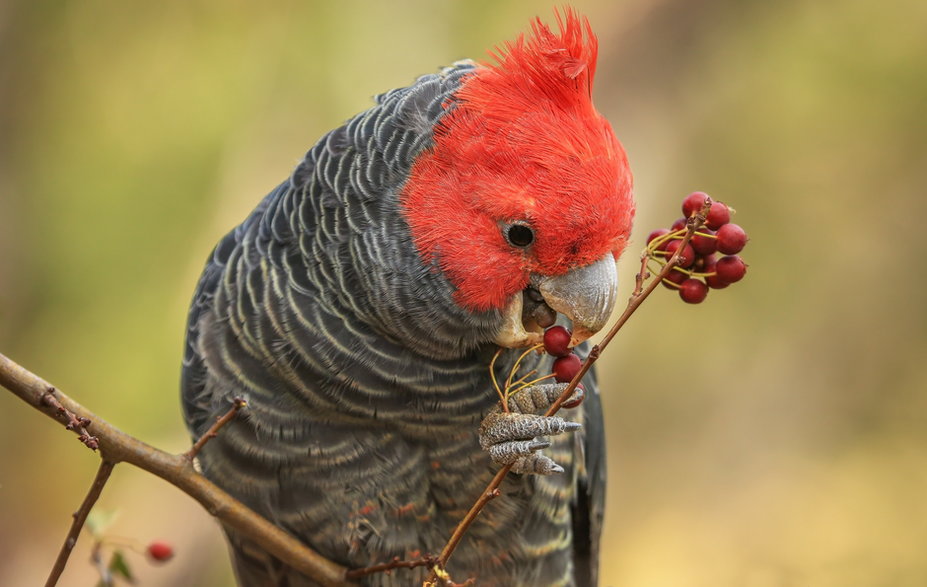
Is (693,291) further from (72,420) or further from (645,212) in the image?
(645,212)

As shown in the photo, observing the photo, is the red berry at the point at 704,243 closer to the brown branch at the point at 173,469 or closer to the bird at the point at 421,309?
the bird at the point at 421,309

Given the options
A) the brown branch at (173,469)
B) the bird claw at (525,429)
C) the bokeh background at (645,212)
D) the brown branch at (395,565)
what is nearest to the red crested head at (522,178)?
the bird claw at (525,429)

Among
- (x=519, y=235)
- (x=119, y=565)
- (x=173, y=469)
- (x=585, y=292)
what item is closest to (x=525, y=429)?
(x=585, y=292)

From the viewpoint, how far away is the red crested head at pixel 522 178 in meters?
2.42

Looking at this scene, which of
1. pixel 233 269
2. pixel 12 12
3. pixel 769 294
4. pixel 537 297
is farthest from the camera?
pixel 769 294

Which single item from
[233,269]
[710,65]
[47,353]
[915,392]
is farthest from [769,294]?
[47,353]

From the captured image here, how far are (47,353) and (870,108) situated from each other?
18.1 ft

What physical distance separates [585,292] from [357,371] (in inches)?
30.1

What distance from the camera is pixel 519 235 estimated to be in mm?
2490

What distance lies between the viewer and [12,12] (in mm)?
5551

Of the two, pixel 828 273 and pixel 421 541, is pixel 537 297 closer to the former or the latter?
pixel 421 541

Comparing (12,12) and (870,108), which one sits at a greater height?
(12,12)

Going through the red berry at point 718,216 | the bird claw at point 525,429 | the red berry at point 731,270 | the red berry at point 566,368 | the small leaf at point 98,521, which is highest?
the red berry at point 718,216

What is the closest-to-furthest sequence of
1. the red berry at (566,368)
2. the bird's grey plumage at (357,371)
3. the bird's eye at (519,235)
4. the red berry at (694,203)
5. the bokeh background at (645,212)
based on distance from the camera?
the red berry at (694,203) < the red berry at (566,368) < the bird's eye at (519,235) < the bird's grey plumage at (357,371) < the bokeh background at (645,212)
